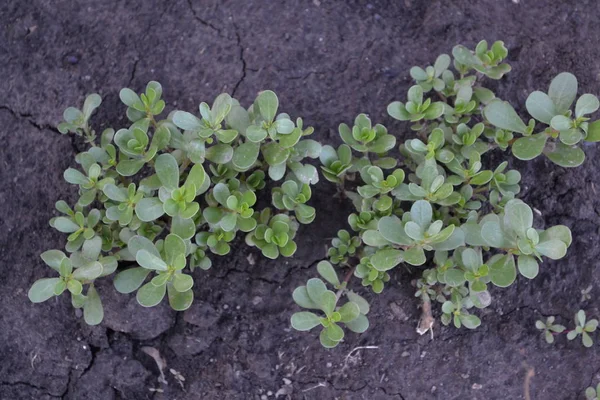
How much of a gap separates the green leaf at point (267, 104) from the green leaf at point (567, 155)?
35.9 inches

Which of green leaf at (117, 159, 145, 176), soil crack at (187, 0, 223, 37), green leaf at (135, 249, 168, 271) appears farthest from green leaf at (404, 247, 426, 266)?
soil crack at (187, 0, 223, 37)

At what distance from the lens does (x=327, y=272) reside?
1845mm

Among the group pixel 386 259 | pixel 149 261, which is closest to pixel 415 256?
pixel 386 259

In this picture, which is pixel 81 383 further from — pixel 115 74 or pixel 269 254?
pixel 115 74

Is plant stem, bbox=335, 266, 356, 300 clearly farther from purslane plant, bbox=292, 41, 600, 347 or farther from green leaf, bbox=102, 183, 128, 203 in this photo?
green leaf, bbox=102, 183, 128, 203

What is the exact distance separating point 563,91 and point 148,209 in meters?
1.32

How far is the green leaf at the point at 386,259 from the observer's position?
176 cm

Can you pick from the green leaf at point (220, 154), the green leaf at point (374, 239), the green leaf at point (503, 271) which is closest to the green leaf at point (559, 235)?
the green leaf at point (503, 271)

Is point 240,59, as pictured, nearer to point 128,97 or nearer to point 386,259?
point 128,97

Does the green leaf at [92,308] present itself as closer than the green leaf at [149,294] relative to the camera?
No

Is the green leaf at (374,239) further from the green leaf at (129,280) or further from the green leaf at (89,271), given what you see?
the green leaf at (89,271)

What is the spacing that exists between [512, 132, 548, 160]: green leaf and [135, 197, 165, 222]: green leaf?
1111 mm

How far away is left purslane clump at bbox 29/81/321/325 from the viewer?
1.71 m

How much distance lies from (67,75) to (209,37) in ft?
1.76
